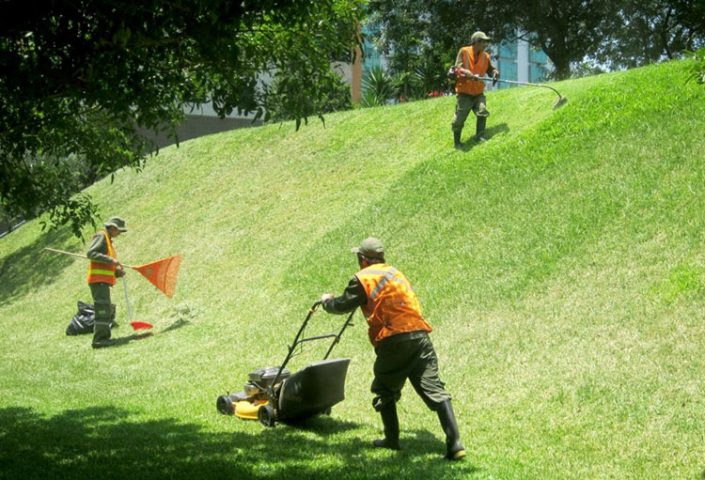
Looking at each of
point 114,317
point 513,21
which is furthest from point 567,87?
point 513,21

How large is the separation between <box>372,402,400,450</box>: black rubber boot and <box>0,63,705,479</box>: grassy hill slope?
12cm

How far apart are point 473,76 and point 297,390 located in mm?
8785

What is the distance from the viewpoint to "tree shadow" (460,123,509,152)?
1622 cm

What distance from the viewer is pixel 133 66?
21.7ft

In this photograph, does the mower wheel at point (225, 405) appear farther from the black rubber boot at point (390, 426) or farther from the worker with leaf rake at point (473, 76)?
the worker with leaf rake at point (473, 76)

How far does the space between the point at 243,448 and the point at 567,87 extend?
38.6ft

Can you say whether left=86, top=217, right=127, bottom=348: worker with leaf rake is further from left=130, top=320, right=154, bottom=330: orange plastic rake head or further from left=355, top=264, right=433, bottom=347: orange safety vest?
left=355, top=264, right=433, bottom=347: orange safety vest

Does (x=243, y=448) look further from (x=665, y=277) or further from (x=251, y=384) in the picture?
(x=665, y=277)

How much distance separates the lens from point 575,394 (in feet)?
26.3

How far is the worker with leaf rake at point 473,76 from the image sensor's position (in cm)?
1547

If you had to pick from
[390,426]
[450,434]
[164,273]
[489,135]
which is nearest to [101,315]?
[164,273]

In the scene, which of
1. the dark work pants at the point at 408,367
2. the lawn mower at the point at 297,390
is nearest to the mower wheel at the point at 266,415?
the lawn mower at the point at 297,390

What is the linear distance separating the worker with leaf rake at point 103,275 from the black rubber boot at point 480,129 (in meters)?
6.38

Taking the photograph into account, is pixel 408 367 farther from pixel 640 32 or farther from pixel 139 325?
pixel 640 32
